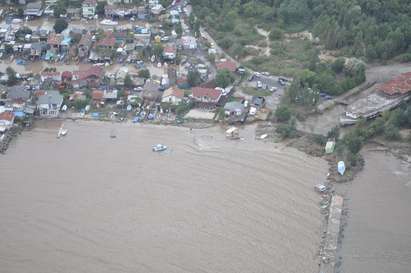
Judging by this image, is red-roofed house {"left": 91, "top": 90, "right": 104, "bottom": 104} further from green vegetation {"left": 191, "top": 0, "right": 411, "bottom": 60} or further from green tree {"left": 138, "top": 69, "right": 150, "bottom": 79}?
green vegetation {"left": 191, "top": 0, "right": 411, "bottom": 60}

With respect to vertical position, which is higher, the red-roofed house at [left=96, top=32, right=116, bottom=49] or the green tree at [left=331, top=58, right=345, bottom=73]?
the red-roofed house at [left=96, top=32, right=116, bottom=49]

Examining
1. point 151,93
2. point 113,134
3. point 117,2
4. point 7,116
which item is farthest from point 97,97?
point 117,2

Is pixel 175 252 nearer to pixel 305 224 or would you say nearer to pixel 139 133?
pixel 305 224

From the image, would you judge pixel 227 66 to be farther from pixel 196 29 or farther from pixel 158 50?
pixel 196 29

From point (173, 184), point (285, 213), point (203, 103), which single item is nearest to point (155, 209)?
point (173, 184)

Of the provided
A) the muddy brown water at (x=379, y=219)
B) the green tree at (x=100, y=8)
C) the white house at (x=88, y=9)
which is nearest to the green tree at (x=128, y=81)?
the white house at (x=88, y=9)

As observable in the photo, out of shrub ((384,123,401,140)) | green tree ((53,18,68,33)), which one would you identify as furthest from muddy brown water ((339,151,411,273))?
green tree ((53,18,68,33))
